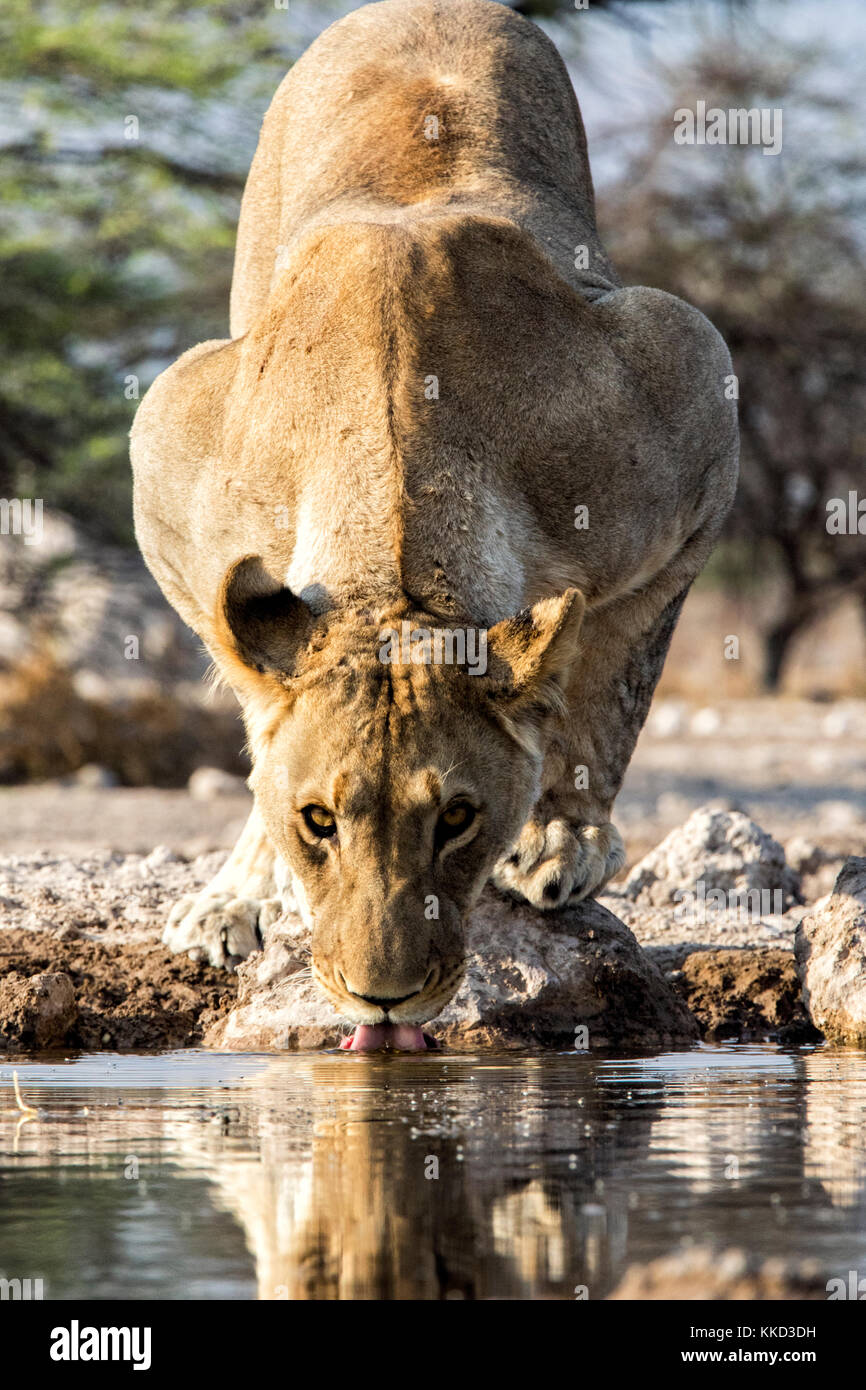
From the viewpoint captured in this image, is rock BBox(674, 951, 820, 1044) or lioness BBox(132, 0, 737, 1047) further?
rock BBox(674, 951, 820, 1044)

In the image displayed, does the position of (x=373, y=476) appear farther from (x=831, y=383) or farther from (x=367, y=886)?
(x=831, y=383)

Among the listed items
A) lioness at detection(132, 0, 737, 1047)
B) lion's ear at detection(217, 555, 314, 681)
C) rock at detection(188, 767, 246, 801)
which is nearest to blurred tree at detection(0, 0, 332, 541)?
rock at detection(188, 767, 246, 801)

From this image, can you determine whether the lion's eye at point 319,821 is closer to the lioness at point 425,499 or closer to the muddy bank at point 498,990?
the lioness at point 425,499

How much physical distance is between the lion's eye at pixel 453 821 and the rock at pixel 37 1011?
142 cm

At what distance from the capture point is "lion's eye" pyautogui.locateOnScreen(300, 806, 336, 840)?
15.1 ft

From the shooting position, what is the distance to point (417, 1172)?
3500 millimetres

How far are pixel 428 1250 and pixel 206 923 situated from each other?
9.94ft

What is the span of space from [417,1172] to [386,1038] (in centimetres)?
135

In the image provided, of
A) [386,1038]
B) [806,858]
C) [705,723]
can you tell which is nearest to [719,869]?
[806,858]

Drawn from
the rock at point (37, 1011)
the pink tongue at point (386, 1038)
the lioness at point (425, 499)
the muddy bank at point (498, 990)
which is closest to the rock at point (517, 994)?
the muddy bank at point (498, 990)

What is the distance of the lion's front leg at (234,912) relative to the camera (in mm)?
5844

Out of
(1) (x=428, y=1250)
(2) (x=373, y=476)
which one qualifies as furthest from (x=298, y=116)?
(1) (x=428, y=1250)

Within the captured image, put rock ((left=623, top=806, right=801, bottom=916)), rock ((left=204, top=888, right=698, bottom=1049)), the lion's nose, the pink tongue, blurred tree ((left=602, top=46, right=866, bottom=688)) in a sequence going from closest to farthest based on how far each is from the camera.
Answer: the lion's nose
the pink tongue
rock ((left=204, top=888, right=698, bottom=1049))
rock ((left=623, top=806, right=801, bottom=916))
blurred tree ((left=602, top=46, right=866, bottom=688))

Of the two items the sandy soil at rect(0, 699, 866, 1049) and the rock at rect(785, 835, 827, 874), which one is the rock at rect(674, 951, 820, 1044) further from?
the rock at rect(785, 835, 827, 874)
